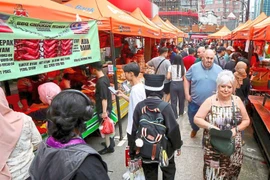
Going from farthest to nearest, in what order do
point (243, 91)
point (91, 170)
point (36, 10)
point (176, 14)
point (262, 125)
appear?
point (176, 14), point (262, 125), point (243, 91), point (36, 10), point (91, 170)

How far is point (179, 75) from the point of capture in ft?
19.9

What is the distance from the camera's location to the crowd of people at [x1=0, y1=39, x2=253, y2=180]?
1.31 m

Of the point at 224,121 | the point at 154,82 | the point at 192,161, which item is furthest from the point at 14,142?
the point at 192,161

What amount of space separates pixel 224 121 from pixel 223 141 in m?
0.28

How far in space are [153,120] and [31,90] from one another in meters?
3.25

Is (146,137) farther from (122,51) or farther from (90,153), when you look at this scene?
(122,51)

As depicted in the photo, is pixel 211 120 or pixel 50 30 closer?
pixel 211 120

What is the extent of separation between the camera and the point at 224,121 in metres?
2.73

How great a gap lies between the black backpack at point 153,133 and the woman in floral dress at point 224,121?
2.18 ft

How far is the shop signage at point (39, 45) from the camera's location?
2484 mm

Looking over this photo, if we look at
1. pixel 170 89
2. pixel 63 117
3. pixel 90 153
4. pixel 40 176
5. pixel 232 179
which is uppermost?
pixel 63 117

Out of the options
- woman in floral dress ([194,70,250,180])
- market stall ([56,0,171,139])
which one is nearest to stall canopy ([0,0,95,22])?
market stall ([56,0,171,139])

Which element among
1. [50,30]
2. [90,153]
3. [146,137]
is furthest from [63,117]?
[50,30]

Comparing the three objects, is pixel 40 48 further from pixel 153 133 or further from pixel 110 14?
pixel 110 14
